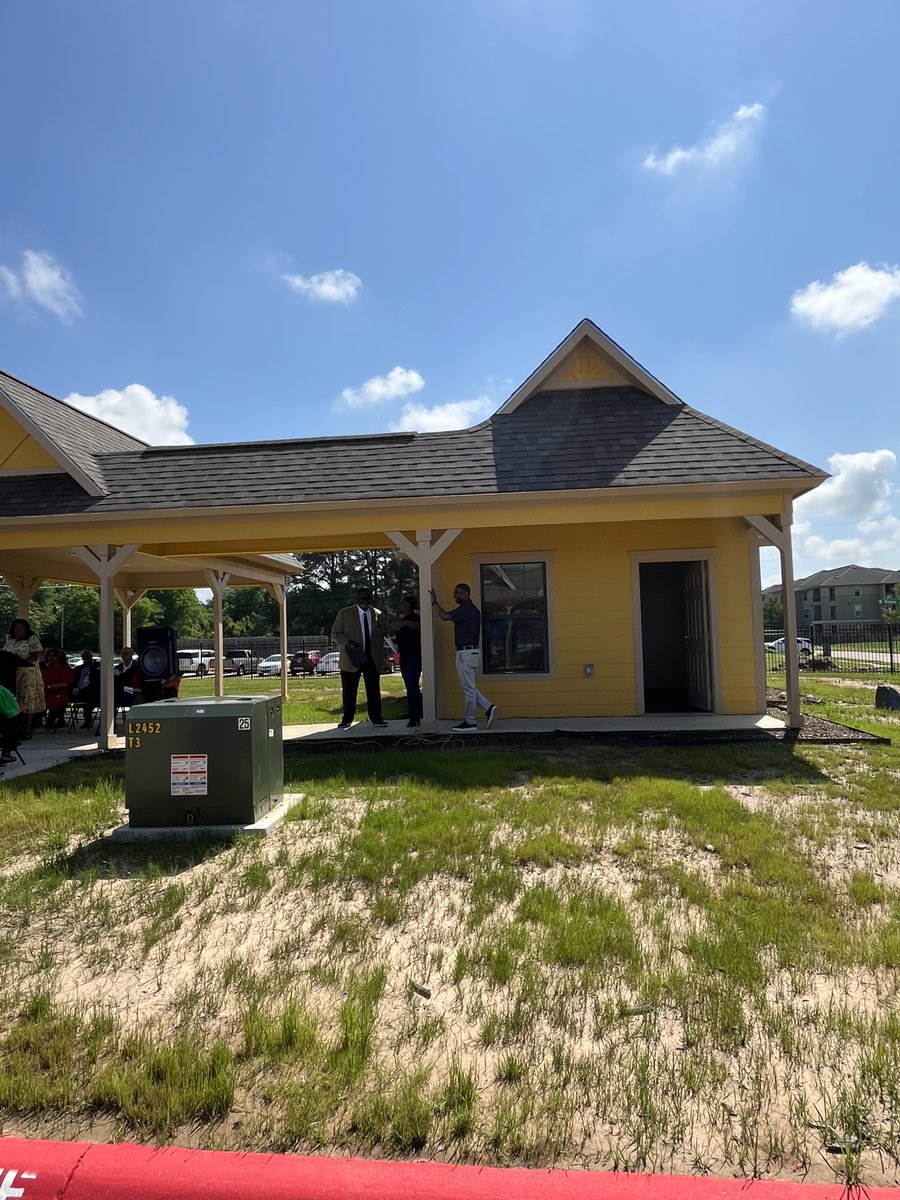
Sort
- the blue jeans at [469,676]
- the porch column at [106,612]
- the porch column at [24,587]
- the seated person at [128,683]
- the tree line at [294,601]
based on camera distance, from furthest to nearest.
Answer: the tree line at [294,601] → the porch column at [24,587] → the seated person at [128,683] → the blue jeans at [469,676] → the porch column at [106,612]

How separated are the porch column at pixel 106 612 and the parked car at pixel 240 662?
2926 cm

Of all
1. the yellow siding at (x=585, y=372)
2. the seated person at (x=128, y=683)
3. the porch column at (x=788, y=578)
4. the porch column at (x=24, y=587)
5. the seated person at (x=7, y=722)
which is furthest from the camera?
the porch column at (x=24, y=587)

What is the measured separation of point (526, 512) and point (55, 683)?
27.4 feet

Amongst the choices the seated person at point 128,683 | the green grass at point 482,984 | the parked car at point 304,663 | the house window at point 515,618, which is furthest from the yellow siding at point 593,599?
the parked car at point 304,663

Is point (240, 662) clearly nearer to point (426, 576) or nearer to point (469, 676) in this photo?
point (469, 676)

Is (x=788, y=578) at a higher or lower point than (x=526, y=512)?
lower

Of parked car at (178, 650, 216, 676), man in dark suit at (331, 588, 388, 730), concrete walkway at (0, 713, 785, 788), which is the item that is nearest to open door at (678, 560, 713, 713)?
concrete walkway at (0, 713, 785, 788)

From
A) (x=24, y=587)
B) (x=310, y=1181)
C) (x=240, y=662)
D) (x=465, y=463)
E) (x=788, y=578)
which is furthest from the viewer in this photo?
(x=240, y=662)

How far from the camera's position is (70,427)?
1183 cm

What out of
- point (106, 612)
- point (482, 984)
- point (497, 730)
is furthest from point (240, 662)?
point (482, 984)

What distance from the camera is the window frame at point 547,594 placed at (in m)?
10.8

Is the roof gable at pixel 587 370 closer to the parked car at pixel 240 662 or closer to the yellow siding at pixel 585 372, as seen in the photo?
the yellow siding at pixel 585 372

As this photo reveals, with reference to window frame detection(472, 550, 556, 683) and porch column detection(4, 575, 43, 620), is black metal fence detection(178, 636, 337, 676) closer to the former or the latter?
porch column detection(4, 575, 43, 620)

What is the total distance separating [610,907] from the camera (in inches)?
150
